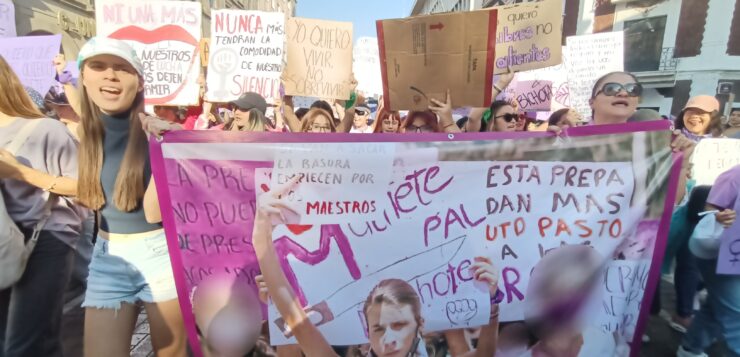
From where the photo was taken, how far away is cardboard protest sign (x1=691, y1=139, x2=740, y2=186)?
9.30 ft

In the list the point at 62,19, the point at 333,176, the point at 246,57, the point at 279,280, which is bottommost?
the point at 279,280

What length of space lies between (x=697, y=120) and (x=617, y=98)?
168cm

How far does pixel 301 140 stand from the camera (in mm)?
1728

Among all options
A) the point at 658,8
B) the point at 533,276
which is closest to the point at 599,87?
the point at 533,276

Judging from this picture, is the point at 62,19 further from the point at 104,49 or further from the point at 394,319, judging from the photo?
the point at 394,319

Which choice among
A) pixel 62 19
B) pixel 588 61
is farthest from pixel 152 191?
pixel 62 19

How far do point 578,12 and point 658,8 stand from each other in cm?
381

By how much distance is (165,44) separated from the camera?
171 inches

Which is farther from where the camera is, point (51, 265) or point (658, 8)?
point (658, 8)

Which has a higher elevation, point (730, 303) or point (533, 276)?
point (533, 276)

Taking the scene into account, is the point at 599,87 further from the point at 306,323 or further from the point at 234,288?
Answer: the point at 234,288

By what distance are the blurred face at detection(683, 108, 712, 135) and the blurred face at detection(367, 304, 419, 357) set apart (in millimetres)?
2902

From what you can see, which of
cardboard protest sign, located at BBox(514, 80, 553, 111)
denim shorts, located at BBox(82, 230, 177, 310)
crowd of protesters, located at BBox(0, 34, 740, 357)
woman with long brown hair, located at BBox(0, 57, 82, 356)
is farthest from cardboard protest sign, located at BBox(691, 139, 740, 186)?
woman with long brown hair, located at BBox(0, 57, 82, 356)

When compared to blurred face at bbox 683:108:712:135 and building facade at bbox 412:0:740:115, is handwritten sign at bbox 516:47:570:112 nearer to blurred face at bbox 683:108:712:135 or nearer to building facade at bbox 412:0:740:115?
blurred face at bbox 683:108:712:135
